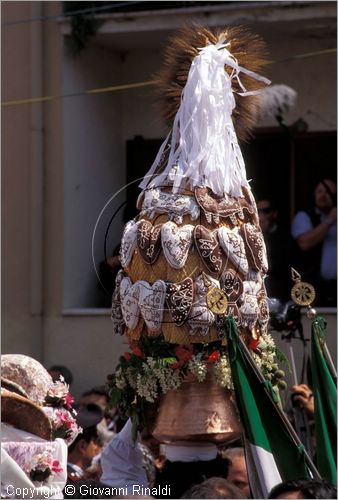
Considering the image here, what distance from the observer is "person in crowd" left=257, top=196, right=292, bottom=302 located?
9477mm

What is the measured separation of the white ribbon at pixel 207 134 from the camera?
626 centimetres

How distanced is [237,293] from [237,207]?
41 centimetres

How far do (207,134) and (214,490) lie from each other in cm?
193

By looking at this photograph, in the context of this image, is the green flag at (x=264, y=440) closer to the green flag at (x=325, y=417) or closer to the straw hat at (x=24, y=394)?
the green flag at (x=325, y=417)

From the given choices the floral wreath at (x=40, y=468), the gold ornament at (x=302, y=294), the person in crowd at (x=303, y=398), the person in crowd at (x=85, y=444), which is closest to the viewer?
the floral wreath at (x=40, y=468)

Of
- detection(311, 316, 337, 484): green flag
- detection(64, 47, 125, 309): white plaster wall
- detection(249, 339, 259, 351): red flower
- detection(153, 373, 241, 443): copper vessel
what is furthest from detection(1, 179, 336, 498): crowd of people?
detection(64, 47, 125, 309): white plaster wall

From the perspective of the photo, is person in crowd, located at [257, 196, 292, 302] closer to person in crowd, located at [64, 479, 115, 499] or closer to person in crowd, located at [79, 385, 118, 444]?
person in crowd, located at [79, 385, 118, 444]

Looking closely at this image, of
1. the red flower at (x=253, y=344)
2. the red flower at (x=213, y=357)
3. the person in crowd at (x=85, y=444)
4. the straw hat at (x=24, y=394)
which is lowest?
the person in crowd at (x=85, y=444)

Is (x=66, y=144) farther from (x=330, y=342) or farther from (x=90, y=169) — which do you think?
(x=330, y=342)

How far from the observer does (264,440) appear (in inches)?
Result: 204

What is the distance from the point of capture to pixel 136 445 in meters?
6.56

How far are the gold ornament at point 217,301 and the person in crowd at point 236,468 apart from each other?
41.9 inches

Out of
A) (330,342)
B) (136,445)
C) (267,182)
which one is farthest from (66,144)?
(136,445)

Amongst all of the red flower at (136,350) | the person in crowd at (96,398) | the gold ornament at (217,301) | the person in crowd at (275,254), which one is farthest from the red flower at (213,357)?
the person in crowd at (275,254)
